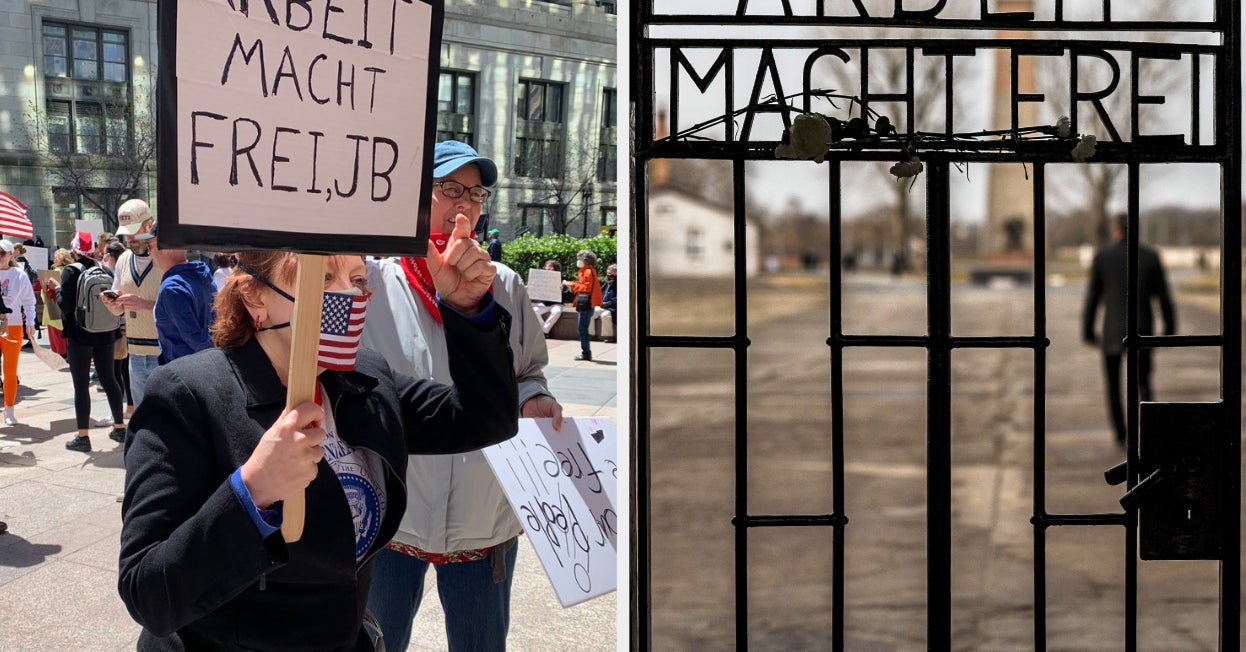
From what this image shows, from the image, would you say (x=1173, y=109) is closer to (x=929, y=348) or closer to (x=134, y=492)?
(x=929, y=348)

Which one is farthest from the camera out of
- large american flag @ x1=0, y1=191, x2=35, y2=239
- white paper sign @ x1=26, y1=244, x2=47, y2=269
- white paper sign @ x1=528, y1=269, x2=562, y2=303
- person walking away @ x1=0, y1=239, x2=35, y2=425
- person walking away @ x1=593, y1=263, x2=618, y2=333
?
person walking away @ x1=593, y1=263, x2=618, y2=333

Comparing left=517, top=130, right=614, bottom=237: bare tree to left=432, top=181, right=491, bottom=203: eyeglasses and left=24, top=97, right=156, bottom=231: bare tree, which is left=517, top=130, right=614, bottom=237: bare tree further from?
left=432, top=181, right=491, bottom=203: eyeglasses

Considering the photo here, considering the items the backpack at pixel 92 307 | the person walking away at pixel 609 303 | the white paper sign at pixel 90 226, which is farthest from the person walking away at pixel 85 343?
the person walking away at pixel 609 303

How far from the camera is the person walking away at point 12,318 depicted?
28.8ft

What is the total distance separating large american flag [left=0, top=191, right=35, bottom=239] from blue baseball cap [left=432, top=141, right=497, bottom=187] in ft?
31.8

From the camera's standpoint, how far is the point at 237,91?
1.67m

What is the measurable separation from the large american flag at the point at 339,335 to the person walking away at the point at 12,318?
25.0ft

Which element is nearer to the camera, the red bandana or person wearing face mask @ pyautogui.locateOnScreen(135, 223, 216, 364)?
the red bandana

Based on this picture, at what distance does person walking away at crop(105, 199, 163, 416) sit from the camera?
665 centimetres

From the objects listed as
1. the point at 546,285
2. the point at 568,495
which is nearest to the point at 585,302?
the point at 546,285

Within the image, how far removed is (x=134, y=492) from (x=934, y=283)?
204 centimetres

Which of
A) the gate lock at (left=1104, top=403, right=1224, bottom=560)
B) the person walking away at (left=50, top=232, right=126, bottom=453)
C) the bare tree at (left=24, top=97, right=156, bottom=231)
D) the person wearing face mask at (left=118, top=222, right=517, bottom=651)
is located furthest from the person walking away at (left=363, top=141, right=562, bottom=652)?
the bare tree at (left=24, top=97, right=156, bottom=231)

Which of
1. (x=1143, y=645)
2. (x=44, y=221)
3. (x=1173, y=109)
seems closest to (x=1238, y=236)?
(x=1173, y=109)

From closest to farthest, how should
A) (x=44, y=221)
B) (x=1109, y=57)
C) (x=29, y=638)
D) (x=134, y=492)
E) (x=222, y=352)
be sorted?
(x=134, y=492) < (x=222, y=352) < (x=1109, y=57) < (x=29, y=638) < (x=44, y=221)
